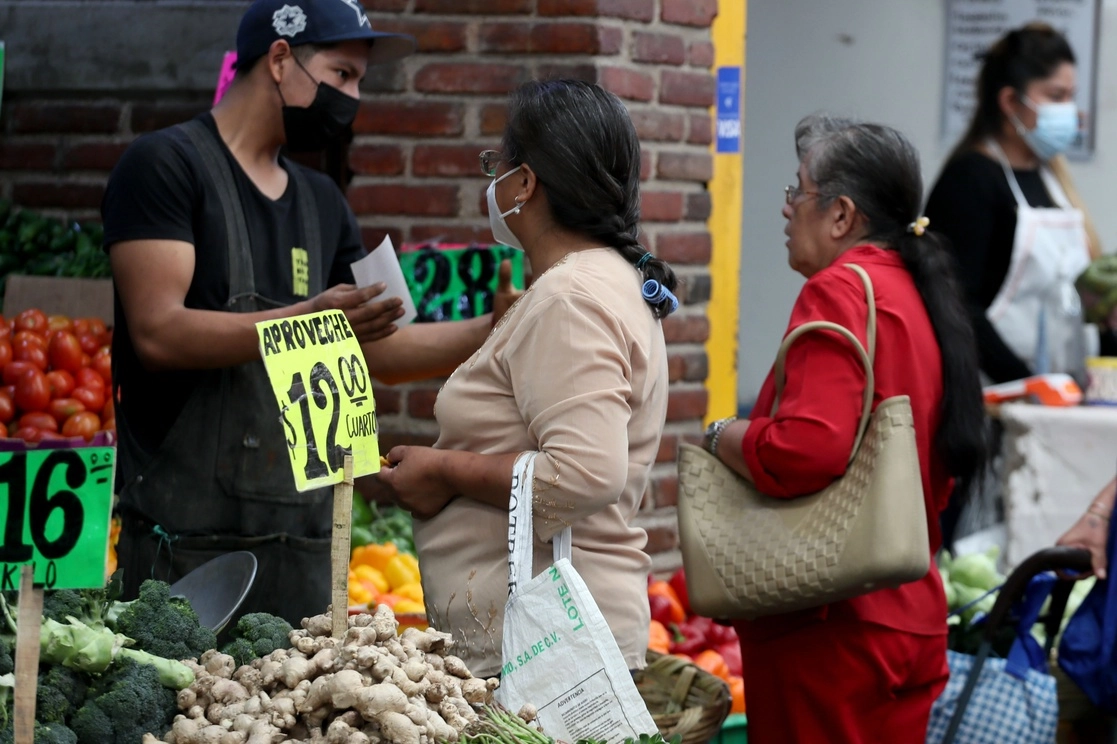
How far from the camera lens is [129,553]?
3105 millimetres

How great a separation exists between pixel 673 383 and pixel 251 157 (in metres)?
1.93

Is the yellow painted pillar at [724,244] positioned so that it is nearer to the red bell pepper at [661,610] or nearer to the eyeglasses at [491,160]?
the red bell pepper at [661,610]

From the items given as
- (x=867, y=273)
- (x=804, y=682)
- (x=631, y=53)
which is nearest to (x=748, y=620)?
(x=804, y=682)

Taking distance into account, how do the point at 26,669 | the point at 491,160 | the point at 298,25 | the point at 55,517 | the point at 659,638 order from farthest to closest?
the point at 659,638 < the point at 298,25 < the point at 491,160 < the point at 55,517 < the point at 26,669

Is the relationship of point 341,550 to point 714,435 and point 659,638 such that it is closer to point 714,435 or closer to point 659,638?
point 714,435

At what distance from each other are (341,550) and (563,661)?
0.40 m

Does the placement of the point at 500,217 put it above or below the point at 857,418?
above

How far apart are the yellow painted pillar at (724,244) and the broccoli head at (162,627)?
286 cm

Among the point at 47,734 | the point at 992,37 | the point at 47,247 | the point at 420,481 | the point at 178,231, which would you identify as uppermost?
the point at 992,37

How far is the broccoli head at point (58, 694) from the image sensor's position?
6.18 ft

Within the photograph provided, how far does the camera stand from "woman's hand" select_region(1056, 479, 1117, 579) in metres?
3.89

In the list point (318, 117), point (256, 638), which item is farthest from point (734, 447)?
point (256, 638)

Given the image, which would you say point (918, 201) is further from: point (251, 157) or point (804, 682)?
point (251, 157)

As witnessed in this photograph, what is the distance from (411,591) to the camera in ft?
13.1
